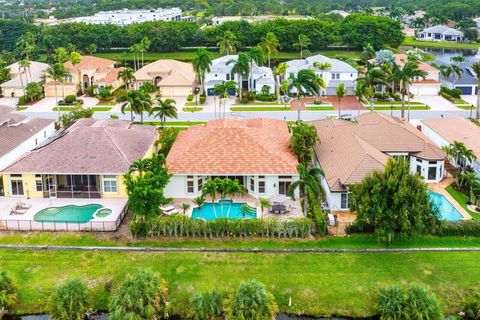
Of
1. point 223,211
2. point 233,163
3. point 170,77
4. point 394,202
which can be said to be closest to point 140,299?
point 223,211

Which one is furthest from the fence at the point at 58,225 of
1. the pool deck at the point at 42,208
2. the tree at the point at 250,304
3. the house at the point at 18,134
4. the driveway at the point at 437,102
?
the driveway at the point at 437,102

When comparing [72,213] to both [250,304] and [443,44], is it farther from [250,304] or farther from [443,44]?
[443,44]

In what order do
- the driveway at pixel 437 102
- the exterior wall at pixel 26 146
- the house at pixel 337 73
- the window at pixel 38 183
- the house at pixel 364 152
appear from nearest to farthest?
the house at pixel 364 152
the window at pixel 38 183
the exterior wall at pixel 26 146
the driveway at pixel 437 102
the house at pixel 337 73

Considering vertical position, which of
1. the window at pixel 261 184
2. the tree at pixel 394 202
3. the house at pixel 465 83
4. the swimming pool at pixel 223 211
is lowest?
the swimming pool at pixel 223 211

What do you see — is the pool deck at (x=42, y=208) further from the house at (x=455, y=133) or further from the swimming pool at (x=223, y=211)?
the house at (x=455, y=133)

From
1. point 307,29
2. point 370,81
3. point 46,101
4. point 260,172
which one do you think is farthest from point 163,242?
point 307,29

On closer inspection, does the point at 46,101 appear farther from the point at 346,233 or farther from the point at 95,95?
the point at 346,233

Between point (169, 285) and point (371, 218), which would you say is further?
point (371, 218)

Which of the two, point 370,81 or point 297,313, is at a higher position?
point 370,81
